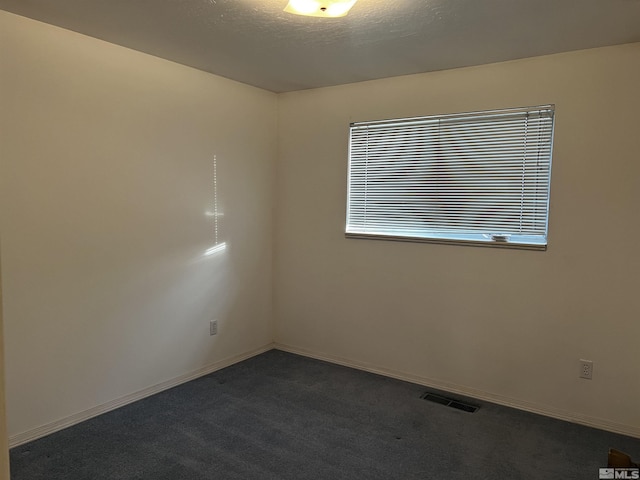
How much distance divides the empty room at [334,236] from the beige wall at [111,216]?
0.6 inches

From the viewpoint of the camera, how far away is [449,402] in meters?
Answer: 3.22

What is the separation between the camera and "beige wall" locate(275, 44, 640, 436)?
9.18 feet

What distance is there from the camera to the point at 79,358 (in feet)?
9.32

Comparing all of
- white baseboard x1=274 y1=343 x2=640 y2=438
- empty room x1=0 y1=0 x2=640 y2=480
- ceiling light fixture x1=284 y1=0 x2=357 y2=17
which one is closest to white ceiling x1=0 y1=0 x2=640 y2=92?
empty room x1=0 y1=0 x2=640 y2=480

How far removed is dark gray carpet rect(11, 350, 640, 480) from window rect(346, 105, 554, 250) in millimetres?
1204

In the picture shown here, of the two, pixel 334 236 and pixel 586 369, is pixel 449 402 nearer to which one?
pixel 586 369

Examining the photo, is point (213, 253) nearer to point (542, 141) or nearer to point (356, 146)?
point (356, 146)

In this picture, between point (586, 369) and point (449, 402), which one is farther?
point (449, 402)

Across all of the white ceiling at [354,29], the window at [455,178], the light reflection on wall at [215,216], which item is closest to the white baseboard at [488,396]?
the window at [455,178]

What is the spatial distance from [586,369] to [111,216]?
321 cm

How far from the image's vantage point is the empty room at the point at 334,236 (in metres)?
2.49

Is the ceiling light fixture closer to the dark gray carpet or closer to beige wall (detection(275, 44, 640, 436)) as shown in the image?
beige wall (detection(275, 44, 640, 436))

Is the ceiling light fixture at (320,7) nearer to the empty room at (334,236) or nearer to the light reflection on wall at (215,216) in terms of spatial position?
the empty room at (334,236)

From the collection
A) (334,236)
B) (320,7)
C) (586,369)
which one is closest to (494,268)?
(586,369)
